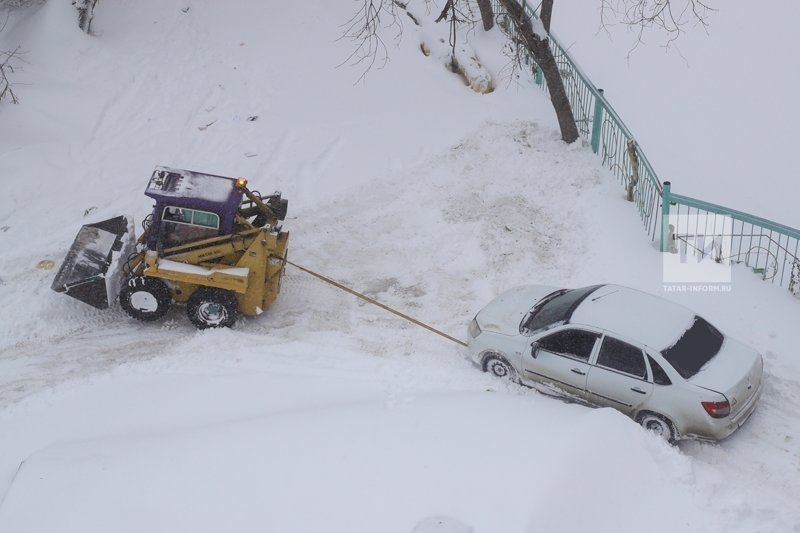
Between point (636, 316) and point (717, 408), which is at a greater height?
point (636, 316)

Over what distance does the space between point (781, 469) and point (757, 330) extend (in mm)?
2429

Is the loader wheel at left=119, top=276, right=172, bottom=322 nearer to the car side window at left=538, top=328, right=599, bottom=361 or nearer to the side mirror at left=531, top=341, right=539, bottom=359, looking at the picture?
the side mirror at left=531, top=341, right=539, bottom=359

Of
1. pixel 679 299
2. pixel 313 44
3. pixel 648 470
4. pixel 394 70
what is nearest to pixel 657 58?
pixel 394 70

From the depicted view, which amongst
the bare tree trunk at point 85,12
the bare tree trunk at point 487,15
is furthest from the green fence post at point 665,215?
the bare tree trunk at point 85,12

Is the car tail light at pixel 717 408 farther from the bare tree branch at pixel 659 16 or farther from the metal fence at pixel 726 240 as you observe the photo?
the bare tree branch at pixel 659 16

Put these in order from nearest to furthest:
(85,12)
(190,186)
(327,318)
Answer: (190,186)
(327,318)
(85,12)

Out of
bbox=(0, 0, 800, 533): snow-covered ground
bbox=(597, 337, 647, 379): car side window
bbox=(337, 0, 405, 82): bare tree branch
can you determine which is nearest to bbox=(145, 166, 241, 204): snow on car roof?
bbox=(0, 0, 800, 533): snow-covered ground

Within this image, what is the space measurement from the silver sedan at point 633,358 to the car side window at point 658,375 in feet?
0.03

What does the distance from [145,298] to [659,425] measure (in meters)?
6.79

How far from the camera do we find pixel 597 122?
13.1 m

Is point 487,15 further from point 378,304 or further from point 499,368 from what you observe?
point 499,368

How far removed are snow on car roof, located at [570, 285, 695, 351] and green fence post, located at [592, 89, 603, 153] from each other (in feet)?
16.3

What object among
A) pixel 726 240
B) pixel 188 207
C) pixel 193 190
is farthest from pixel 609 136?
pixel 188 207

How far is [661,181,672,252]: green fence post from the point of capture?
34.6 feet
